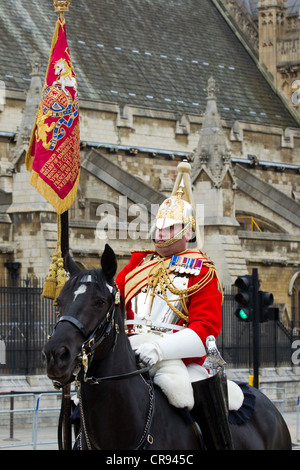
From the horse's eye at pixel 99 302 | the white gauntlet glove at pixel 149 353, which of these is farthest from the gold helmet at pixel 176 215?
the horse's eye at pixel 99 302

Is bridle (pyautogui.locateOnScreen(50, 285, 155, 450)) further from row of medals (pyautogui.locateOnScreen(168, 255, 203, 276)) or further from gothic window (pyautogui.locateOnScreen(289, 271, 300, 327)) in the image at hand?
gothic window (pyautogui.locateOnScreen(289, 271, 300, 327))

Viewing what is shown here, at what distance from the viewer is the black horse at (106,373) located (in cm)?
652

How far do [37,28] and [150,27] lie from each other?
6.08 m

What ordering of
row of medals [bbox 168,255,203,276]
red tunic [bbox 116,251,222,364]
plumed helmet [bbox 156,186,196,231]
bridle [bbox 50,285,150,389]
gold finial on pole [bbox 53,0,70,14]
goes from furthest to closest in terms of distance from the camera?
gold finial on pole [bbox 53,0,70,14] < plumed helmet [bbox 156,186,196,231] < row of medals [bbox 168,255,203,276] < red tunic [bbox 116,251,222,364] < bridle [bbox 50,285,150,389]

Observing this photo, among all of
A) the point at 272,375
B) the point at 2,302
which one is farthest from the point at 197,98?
the point at 2,302

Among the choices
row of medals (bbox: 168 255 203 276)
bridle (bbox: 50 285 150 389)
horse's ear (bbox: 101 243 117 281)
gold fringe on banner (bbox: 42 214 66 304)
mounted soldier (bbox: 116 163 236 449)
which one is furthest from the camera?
gold fringe on banner (bbox: 42 214 66 304)

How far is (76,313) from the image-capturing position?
21.6 ft

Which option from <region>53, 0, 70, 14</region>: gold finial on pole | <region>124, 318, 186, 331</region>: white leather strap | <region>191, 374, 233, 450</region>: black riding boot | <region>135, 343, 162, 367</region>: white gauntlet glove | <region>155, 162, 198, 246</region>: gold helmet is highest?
<region>53, 0, 70, 14</region>: gold finial on pole

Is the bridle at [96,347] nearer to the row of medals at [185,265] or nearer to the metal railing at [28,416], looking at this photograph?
the row of medals at [185,265]

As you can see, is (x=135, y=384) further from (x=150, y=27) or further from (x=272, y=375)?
(x=150, y=27)

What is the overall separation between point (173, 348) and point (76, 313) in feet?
2.92

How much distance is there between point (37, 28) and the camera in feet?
123

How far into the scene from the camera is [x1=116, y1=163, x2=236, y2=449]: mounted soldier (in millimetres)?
7254

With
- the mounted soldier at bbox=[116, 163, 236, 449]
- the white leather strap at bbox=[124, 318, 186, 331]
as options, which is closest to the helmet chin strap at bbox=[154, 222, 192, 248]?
the mounted soldier at bbox=[116, 163, 236, 449]
